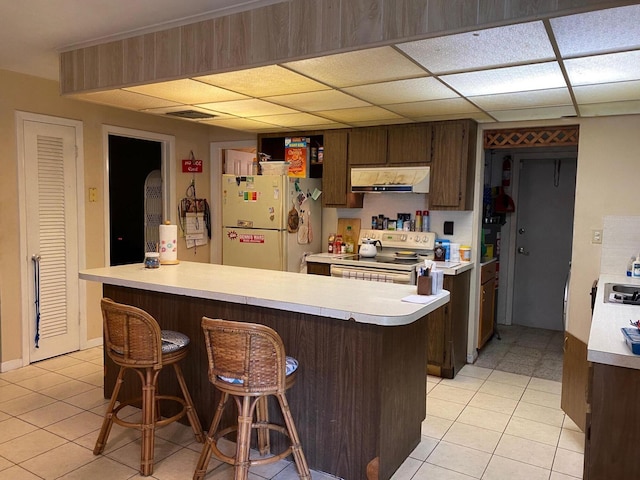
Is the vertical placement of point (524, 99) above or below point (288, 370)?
above

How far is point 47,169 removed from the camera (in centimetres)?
414

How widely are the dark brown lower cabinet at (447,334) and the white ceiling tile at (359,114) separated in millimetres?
1448

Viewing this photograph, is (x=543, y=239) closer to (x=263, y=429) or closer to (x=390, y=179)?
(x=390, y=179)

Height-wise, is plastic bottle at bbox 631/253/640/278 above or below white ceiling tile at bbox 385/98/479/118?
below

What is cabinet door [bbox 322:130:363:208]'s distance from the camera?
4750mm

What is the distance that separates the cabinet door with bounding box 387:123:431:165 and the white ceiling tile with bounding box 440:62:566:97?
3.97 ft

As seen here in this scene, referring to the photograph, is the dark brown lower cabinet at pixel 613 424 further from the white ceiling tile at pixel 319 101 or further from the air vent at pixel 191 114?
the air vent at pixel 191 114

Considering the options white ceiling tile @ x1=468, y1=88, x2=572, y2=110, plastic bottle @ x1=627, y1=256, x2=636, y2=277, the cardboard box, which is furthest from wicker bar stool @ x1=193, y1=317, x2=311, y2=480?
the cardboard box

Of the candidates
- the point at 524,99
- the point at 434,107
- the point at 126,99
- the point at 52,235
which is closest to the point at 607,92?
the point at 524,99

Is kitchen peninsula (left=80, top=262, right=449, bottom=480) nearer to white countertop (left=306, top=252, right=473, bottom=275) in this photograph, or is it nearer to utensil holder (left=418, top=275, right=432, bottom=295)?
utensil holder (left=418, top=275, right=432, bottom=295)

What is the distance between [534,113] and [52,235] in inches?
166

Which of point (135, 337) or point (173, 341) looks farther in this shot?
point (173, 341)

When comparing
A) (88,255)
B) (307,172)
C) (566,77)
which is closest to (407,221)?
(307,172)

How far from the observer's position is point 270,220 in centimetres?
468
